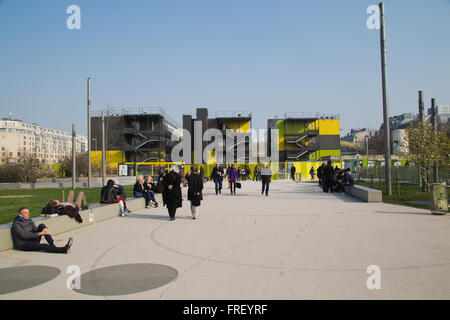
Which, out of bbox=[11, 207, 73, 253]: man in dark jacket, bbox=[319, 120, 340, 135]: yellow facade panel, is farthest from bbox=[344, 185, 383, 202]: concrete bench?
bbox=[319, 120, 340, 135]: yellow facade panel

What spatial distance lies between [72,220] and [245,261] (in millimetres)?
5320

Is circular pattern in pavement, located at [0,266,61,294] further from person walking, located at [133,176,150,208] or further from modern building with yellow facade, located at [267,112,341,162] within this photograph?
modern building with yellow facade, located at [267,112,341,162]

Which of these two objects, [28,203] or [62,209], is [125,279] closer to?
[62,209]

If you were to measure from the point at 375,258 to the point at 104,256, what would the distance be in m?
4.62

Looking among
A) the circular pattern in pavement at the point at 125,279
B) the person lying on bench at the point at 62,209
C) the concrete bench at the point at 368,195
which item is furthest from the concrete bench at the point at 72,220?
the concrete bench at the point at 368,195

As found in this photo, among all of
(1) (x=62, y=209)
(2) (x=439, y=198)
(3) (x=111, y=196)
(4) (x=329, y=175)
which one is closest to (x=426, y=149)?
(4) (x=329, y=175)

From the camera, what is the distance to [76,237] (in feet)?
24.3

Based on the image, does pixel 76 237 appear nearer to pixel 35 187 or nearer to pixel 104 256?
pixel 104 256

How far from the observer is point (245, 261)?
203 inches

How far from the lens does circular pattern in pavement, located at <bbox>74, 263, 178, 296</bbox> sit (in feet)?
13.1

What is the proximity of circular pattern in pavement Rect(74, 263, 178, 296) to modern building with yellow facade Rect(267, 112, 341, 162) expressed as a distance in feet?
162

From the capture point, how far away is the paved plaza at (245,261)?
3904mm

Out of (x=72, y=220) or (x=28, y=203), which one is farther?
(x=28, y=203)
